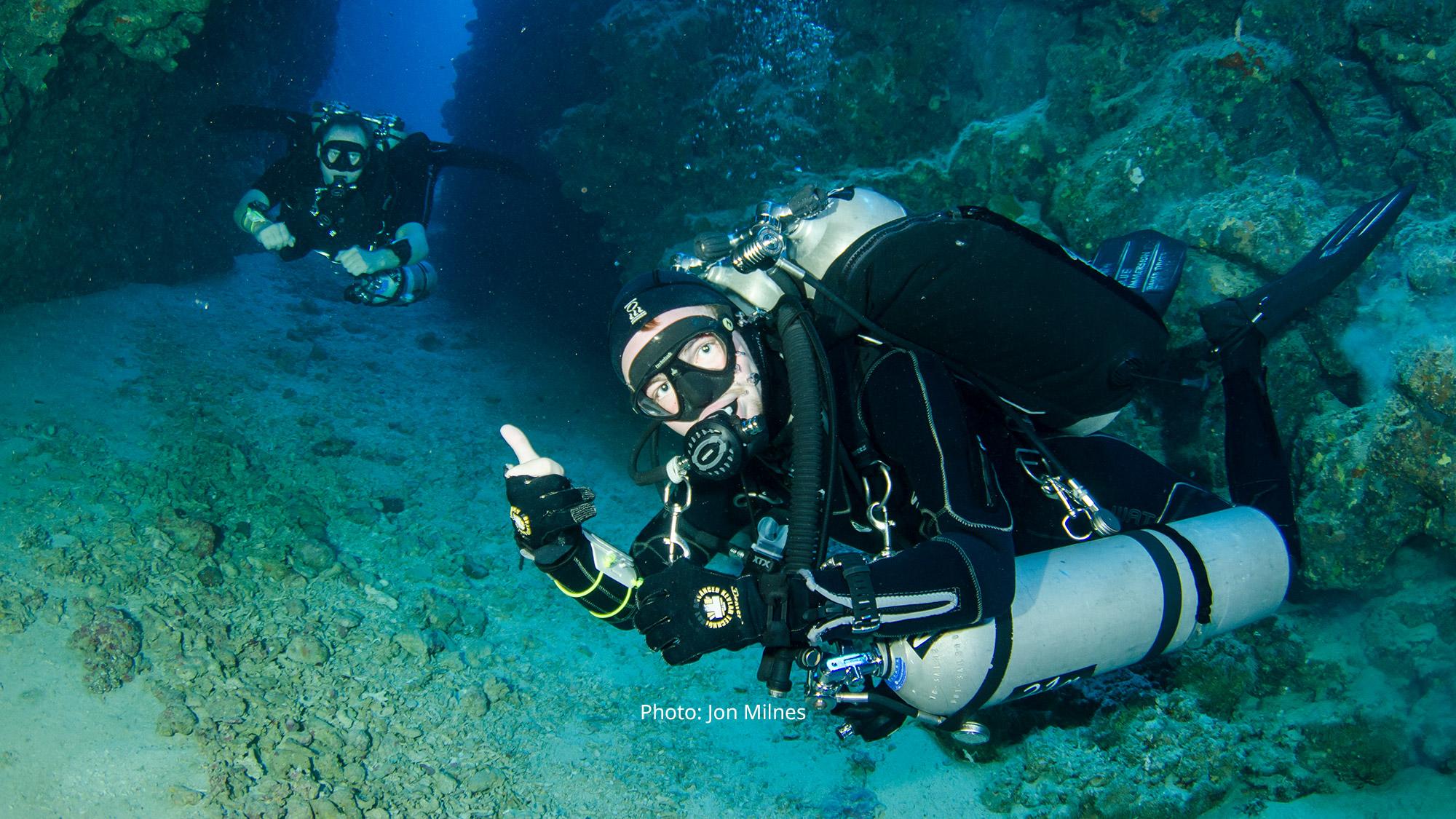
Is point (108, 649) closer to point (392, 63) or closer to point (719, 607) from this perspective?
point (719, 607)

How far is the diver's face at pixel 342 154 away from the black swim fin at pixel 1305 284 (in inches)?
322

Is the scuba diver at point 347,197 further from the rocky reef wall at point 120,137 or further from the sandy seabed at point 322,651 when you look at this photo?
the sandy seabed at point 322,651

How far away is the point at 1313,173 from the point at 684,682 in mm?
6721

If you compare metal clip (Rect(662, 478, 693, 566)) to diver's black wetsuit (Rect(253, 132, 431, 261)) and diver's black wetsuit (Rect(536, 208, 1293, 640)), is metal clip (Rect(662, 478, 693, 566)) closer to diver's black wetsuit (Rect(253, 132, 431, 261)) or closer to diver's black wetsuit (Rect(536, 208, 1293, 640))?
diver's black wetsuit (Rect(536, 208, 1293, 640))

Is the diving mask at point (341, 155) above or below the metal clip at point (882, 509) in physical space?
above

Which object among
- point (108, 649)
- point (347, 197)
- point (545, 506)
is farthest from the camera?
point (347, 197)

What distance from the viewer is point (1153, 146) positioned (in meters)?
5.63

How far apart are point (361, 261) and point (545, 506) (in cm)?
607

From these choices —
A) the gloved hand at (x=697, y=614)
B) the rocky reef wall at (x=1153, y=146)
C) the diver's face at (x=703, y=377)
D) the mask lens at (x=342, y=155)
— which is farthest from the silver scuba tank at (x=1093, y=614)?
the mask lens at (x=342, y=155)

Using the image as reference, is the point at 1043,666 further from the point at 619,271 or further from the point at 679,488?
the point at 619,271

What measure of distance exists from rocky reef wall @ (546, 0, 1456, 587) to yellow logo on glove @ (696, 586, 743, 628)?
3.77 meters

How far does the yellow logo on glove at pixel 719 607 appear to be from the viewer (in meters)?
2.00

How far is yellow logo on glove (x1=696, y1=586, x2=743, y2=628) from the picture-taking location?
2002mm

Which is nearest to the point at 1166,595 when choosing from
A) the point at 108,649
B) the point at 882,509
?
the point at 882,509
